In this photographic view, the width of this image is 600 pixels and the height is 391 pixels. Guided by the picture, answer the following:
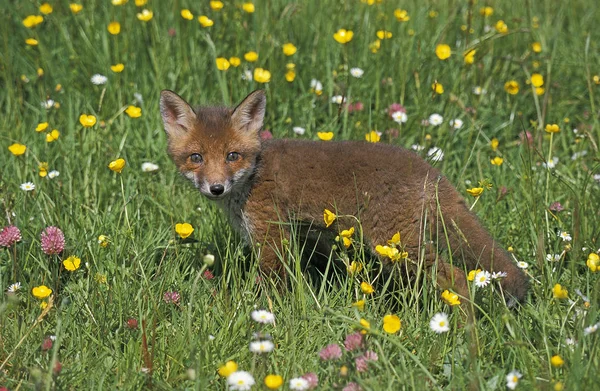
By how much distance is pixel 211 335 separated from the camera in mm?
3701

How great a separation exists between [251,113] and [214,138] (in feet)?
1.01

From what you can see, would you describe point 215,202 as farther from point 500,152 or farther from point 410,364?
point 500,152

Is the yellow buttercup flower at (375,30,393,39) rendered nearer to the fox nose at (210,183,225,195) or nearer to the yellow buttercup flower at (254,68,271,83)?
the yellow buttercup flower at (254,68,271,83)

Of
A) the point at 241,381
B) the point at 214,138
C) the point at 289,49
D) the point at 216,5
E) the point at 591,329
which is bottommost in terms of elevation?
the point at 241,381

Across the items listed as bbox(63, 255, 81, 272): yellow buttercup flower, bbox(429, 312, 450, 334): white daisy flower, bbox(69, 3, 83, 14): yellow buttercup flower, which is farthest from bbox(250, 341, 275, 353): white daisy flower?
bbox(69, 3, 83, 14): yellow buttercup flower

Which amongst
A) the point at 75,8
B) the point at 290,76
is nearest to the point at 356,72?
the point at 290,76

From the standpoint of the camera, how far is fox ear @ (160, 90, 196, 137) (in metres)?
4.69

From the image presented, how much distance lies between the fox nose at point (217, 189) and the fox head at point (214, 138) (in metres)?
0.08

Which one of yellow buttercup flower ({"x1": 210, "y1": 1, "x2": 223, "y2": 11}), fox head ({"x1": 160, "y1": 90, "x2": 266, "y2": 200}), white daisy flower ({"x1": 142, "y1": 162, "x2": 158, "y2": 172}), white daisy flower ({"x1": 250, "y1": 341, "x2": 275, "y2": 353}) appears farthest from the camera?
yellow buttercup flower ({"x1": 210, "y1": 1, "x2": 223, "y2": 11})

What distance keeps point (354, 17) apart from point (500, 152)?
1978mm

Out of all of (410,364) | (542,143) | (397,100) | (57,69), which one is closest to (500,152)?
(542,143)

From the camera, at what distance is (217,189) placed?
4391 millimetres

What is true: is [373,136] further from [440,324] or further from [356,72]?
[440,324]

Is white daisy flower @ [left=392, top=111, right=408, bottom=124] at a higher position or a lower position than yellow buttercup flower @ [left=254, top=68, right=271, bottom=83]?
lower
